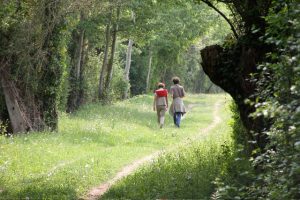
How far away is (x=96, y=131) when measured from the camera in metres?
20.4

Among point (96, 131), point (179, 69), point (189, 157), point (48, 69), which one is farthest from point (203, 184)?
point (179, 69)

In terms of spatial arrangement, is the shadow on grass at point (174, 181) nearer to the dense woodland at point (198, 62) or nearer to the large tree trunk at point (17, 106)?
the dense woodland at point (198, 62)

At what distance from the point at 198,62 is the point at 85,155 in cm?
752

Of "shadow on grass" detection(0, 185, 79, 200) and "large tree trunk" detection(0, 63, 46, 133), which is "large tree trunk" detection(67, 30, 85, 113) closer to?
"large tree trunk" detection(0, 63, 46, 133)

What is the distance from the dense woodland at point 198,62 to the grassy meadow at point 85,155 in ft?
5.53

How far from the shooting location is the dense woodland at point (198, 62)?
598cm

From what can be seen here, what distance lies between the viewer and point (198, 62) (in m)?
21.1

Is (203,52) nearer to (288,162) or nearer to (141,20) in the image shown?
(288,162)

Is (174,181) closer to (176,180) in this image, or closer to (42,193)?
(176,180)

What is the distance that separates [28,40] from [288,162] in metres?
14.9

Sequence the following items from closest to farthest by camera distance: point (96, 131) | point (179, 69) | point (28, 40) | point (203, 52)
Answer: point (203, 52)
point (28, 40)
point (96, 131)
point (179, 69)

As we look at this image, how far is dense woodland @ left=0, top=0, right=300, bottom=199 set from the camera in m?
5.98

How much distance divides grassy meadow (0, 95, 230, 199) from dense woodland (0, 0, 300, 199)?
66.4 inches

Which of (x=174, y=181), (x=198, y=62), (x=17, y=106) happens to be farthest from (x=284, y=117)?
(x=17, y=106)
